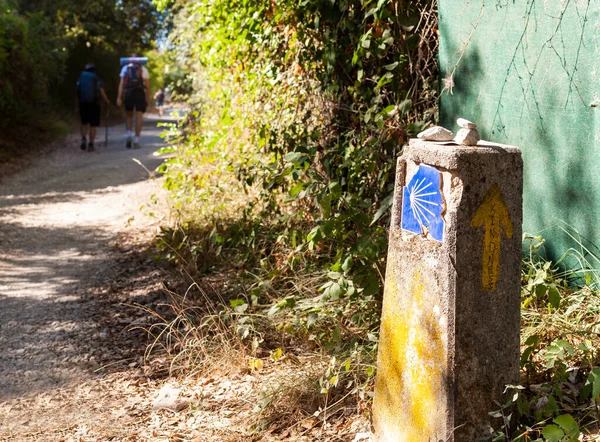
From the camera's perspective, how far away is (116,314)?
577cm

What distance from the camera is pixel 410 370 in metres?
3.10

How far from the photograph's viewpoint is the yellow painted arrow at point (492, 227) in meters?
2.91

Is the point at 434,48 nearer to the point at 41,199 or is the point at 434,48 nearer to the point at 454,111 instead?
the point at 454,111

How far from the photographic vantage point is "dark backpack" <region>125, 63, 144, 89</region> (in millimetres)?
16156

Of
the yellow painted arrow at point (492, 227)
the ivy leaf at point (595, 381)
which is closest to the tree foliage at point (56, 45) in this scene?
the yellow painted arrow at point (492, 227)

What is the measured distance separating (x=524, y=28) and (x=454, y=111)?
861mm

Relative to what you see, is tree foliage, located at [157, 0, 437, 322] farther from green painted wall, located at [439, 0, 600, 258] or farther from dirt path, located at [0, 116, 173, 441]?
dirt path, located at [0, 116, 173, 441]

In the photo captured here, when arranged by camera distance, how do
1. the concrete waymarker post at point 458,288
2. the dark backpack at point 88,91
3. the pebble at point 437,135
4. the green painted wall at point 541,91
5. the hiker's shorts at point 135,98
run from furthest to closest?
the dark backpack at point 88,91 → the hiker's shorts at point 135,98 → the green painted wall at point 541,91 → the pebble at point 437,135 → the concrete waymarker post at point 458,288

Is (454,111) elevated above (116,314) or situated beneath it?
elevated above

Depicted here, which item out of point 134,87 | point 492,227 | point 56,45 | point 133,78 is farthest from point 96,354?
point 56,45

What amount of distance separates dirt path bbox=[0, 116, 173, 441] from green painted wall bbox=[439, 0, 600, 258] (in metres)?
2.74

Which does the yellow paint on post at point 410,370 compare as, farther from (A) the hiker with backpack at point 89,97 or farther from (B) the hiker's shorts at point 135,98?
(A) the hiker with backpack at point 89,97

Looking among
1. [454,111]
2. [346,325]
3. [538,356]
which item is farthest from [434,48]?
[538,356]

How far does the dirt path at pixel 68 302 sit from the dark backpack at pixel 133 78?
4.96 metres
